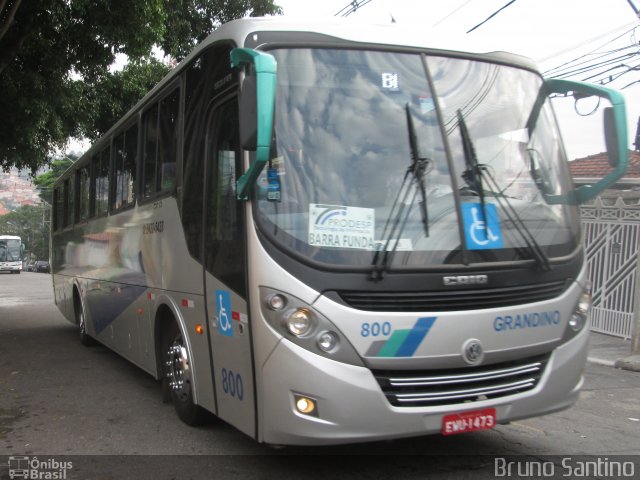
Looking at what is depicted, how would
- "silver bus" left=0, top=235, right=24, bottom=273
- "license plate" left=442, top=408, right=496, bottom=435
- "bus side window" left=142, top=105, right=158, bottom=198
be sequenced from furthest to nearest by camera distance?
"silver bus" left=0, top=235, right=24, bottom=273 < "bus side window" left=142, top=105, right=158, bottom=198 < "license plate" left=442, top=408, right=496, bottom=435

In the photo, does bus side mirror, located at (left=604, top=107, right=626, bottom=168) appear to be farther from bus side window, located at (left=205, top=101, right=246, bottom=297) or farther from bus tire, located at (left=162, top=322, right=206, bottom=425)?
bus tire, located at (left=162, top=322, right=206, bottom=425)

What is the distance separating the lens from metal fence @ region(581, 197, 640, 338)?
1068 centimetres

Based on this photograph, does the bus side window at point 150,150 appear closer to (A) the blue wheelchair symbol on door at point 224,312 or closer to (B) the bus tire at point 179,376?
(B) the bus tire at point 179,376

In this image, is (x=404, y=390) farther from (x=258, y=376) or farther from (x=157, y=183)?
(x=157, y=183)

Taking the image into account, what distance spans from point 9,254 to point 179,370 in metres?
51.5

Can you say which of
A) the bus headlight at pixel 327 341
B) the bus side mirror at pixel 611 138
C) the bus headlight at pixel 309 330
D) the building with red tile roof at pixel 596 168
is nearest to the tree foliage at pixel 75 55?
the bus headlight at pixel 309 330

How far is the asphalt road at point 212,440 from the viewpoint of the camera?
4.34 m

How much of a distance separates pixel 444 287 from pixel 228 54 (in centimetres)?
216

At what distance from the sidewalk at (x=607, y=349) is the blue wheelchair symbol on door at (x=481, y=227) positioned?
6.17 meters

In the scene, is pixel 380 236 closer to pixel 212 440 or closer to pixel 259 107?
pixel 259 107

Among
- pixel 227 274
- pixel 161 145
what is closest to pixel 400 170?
pixel 227 274

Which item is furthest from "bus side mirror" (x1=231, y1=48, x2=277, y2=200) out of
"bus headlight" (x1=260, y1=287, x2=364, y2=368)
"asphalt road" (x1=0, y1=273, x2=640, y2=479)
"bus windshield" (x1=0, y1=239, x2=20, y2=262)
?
"bus windshield" (x1=0, y1=239, x2=20, y2=262)

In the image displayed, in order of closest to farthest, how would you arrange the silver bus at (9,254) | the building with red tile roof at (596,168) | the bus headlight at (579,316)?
1. the bus headlight at (579,316)
2. the building with red tile roof at (596,168)
3. the silver bus at (9,254)

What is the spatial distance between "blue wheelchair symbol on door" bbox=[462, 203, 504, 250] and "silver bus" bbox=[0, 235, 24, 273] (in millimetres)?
53499
